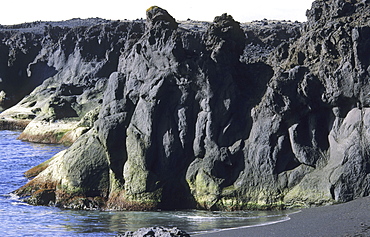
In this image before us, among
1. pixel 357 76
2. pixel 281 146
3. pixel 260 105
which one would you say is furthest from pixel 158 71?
pixel 357 76

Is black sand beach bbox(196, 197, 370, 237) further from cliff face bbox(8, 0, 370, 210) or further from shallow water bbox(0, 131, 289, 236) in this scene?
cliff face bbox(8, 0, 370, 210)

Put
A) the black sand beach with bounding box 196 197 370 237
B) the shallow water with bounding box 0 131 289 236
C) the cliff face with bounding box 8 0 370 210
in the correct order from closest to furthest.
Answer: the black sand beach with bounding box 196 197 370 237 < the shallow water with bounding box 0 131 289 236 < the cliff face with bounding box 8 0 370 210

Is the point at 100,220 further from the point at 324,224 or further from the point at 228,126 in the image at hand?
the point at 324,224

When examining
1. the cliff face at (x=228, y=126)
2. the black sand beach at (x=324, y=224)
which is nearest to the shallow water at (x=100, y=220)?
the cliff face at (x=228, y=126)

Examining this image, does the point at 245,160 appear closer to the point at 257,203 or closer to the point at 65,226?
the point at 257,203

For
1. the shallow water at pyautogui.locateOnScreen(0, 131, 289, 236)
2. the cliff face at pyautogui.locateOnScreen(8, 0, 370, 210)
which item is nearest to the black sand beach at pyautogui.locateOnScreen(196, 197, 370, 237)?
the shallow water at pyautogui.locateOnScreen(0, 131, 289, 236)
